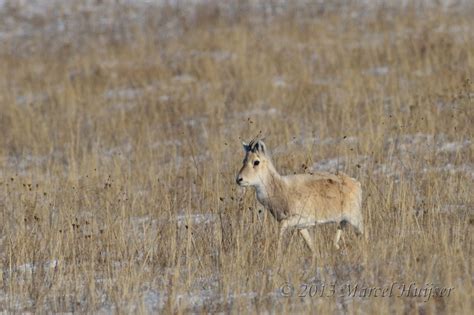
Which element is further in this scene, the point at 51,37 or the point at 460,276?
the point at 51,37

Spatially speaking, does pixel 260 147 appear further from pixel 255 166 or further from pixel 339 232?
pixel 339 232

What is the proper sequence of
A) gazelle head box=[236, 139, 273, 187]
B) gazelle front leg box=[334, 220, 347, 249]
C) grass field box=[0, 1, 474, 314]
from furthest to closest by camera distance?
gazelle head box=[236, 139, 273, 187], gazelle front leg box=[334, 220, 347, 249], grass field box=[0, 1, 474, 314]

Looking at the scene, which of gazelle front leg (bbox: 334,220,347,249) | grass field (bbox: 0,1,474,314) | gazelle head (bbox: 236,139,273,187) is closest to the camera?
grass field (bbox: 0,1,474,314)

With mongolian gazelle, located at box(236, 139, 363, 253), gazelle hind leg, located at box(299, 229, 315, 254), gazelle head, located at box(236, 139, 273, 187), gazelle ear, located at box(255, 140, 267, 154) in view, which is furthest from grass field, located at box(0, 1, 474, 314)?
gazelle ear, located at box(255, 140, 267, 154)

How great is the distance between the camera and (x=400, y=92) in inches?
628

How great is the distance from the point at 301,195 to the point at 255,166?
1.72 feet

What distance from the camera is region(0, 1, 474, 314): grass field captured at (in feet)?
25.3

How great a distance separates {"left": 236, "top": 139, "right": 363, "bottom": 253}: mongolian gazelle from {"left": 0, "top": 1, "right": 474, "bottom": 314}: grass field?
184mm

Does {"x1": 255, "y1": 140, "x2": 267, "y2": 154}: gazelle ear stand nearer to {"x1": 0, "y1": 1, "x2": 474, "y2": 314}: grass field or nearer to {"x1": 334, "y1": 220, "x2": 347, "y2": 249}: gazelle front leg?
{"x1": 0, "y1": 1, "x2": 474, "y2": 314}: grass field

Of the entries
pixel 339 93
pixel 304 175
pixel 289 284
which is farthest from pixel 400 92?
pixel 289 284

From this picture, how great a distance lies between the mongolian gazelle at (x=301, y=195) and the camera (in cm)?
902

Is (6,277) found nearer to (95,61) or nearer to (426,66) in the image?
(426,66)

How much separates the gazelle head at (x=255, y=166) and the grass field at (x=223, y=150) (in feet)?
1.27

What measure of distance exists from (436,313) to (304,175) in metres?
2.93
